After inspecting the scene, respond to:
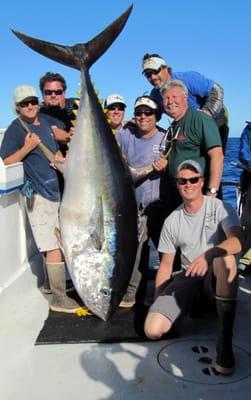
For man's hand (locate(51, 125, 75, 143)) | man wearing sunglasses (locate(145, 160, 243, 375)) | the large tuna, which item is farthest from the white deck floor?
man's hand (locate(51, 125, 75, 143))

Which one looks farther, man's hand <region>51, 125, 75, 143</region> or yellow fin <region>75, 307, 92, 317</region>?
man's hand <region>51, 125, 75, 143</region>

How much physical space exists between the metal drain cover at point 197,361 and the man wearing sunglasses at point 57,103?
1.77 m

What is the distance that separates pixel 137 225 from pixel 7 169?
1013 mm

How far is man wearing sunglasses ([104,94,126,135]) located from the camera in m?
3.92

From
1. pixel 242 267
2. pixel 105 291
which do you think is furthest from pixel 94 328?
pixel 242 267

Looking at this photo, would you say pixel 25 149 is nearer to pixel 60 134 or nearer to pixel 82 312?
pixel 60 134

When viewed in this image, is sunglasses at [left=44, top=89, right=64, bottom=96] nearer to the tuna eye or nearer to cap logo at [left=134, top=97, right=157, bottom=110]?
cap logo at [left=134, top=97, right=157, bottom=110]

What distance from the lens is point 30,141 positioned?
3.29m

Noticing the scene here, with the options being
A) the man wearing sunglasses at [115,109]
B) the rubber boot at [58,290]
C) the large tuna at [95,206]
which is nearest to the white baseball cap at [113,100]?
the man wearing sunglasses at [115,109]

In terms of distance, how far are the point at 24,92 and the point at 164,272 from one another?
160 centimetres

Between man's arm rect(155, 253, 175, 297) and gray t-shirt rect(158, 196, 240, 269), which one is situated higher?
gray t-shirt rect(158, 196, 240, 269)

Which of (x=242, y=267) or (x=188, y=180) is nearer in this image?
(x=188, y=180)

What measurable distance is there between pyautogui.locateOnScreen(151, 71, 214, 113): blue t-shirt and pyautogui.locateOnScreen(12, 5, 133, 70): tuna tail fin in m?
0.73

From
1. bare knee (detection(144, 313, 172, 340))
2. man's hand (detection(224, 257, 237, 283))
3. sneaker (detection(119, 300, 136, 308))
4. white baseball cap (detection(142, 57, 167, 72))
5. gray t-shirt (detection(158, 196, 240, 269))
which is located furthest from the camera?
Result: white baseball cap (detection(142, 57, 167, 72))
